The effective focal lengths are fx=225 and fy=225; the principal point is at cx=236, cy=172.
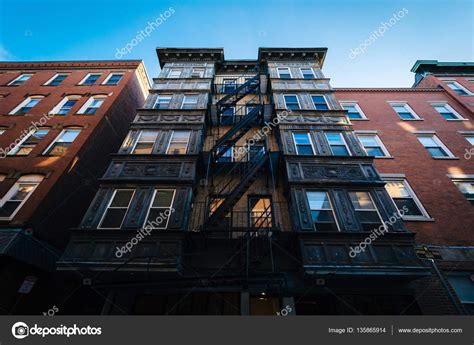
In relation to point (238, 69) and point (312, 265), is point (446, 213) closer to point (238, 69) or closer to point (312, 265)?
point (312, 265)

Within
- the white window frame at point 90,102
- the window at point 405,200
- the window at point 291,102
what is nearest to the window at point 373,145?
the window at point 405,200

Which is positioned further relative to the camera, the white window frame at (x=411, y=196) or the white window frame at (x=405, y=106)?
the white window frame at (x=405, y=106)

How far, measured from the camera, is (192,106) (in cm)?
1488

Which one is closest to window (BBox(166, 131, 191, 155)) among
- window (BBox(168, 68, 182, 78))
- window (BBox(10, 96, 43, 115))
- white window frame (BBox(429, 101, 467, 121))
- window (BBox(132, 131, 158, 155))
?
window (BBox(132, 131, 158, 155))

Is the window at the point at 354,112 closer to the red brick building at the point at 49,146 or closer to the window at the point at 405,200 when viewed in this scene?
the window at the point at 405,200

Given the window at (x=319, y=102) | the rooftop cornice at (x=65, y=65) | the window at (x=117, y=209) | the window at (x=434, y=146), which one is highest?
the rooftop cornice at (x=65, y=65)

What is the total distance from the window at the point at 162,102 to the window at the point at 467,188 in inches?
682

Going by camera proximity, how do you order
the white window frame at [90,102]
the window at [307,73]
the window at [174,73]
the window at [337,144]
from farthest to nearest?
the window at [174,73] → the window at [307,73] → the white window frame at [90,102] → the window at [337,144]

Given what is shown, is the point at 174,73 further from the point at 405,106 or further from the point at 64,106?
the point at 405,106

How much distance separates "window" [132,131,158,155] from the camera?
11843 mm

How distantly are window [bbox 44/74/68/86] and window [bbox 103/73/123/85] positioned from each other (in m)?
3.71

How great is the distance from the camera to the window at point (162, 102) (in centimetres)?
1482
